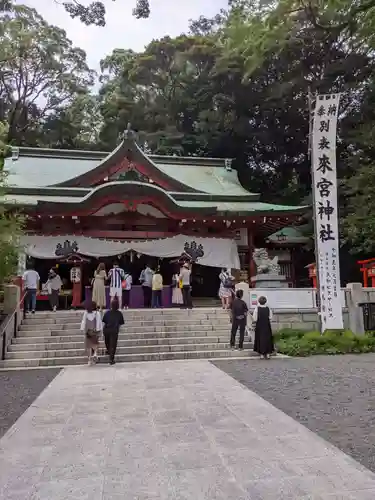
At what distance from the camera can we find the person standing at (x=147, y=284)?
13891mm

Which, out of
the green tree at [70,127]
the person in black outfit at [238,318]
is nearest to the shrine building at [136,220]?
the person in black outfit at [238,318]

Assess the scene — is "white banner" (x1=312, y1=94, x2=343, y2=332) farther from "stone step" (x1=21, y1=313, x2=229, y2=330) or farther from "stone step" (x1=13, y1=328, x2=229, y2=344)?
"stone step" (x1=21, y1=313, x2=229, y2=330)

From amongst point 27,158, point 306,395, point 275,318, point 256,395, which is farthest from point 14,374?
point 27,158

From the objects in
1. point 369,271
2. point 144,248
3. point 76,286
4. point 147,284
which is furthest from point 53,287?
point 369,271

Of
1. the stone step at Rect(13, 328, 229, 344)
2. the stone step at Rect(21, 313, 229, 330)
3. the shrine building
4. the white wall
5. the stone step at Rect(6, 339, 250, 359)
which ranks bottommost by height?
the stone step at Rect(6, 339, 250, 359)

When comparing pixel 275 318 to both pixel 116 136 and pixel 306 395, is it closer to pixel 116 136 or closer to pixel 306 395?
pixel 306 395

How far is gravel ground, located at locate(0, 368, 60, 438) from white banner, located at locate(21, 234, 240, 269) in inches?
257

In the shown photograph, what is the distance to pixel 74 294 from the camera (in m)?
13.8

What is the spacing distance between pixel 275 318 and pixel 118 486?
859 cm

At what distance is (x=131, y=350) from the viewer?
9602mm

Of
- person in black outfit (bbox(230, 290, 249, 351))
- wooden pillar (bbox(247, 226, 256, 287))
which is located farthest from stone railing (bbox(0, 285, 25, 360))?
wooden pillar (bbox(247, 226, 256, 287))

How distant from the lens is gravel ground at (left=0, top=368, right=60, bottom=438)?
4.98 meters

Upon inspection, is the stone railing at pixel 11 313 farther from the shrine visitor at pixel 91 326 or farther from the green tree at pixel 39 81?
the green tree at pixel 39 81

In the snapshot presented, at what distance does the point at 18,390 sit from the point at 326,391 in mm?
4609
